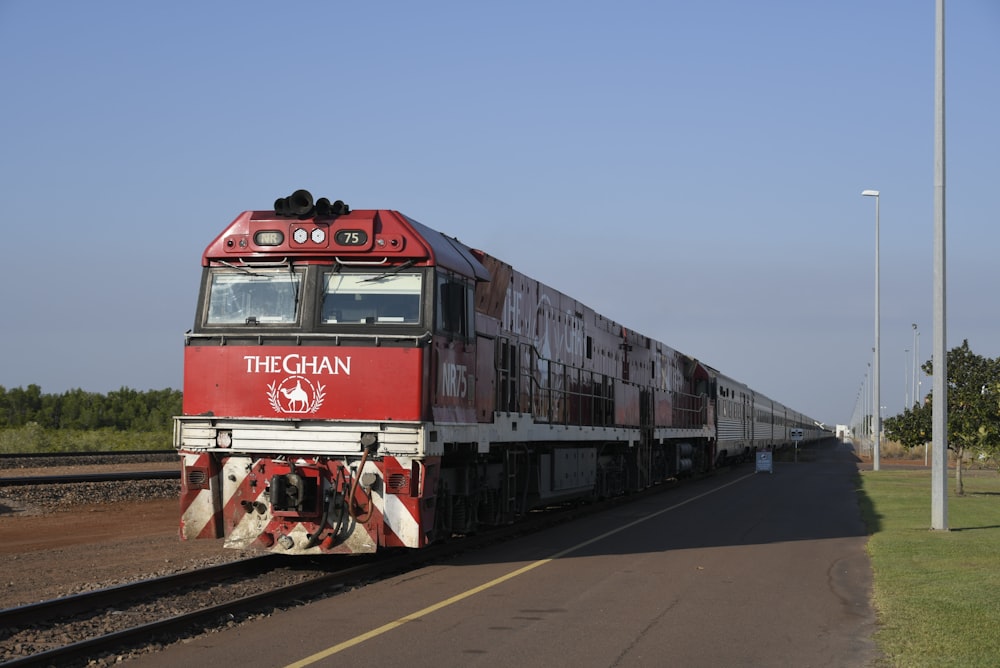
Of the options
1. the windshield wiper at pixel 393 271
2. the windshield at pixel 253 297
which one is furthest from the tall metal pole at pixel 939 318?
the windshield at pixel 253 297

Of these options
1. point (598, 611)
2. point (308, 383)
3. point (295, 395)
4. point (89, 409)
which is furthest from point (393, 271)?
point (89, 409)

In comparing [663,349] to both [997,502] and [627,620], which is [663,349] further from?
[627,620]

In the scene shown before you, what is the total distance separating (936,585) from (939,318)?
797cm

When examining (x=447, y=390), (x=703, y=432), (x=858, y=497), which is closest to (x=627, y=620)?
(x=447, y=390)

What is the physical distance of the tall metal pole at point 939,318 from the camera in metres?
18.8

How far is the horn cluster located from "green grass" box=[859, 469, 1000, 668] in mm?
7450

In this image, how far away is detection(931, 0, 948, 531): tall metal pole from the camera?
18797mm

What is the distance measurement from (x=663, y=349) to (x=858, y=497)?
776 cm

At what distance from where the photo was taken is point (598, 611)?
1041 centimetres

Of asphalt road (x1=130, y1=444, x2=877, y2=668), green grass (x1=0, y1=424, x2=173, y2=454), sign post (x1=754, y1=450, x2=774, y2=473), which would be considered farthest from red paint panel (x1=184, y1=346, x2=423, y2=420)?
green grass (x1=0, y1=424, x2=173, y2=454)

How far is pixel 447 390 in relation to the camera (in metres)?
12.9

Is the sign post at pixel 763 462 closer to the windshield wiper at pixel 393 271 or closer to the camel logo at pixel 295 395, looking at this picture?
the windshield wiper at pixel 393 271

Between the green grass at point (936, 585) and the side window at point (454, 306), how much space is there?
5.74 metres

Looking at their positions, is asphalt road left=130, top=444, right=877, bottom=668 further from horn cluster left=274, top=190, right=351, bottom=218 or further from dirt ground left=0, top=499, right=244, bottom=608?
A: horn cluster left=274, top=190, right=351, bottom=218
